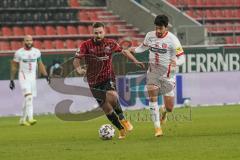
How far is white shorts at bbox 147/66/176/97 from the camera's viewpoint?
52.9ft

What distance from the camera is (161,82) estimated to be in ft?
54.1

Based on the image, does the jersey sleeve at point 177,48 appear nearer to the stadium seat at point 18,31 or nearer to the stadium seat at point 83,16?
the stadium seat at point 18,31

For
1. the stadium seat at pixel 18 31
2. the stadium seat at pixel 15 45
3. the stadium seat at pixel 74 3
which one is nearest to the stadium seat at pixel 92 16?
the stadium seat at pixel 74 3

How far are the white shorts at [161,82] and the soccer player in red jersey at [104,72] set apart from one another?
0.87 meters

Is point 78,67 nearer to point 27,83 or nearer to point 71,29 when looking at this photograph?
point 27,83

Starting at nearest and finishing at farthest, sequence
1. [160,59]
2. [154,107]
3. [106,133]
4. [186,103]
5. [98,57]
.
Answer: [106,133]
[98,57]
[154,107]
[160,59]
[186,103]

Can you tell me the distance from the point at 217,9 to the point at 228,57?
9365 mm

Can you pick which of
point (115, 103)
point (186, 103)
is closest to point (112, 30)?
point (186, 103)

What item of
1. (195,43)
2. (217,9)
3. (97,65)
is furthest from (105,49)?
(217,9)

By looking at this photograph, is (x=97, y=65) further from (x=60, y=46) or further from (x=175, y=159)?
(x=60, y=46)

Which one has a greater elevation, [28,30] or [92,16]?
[92,16]

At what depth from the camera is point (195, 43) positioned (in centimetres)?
3172

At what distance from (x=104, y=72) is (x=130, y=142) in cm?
187

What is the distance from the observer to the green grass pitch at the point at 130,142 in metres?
11.9
